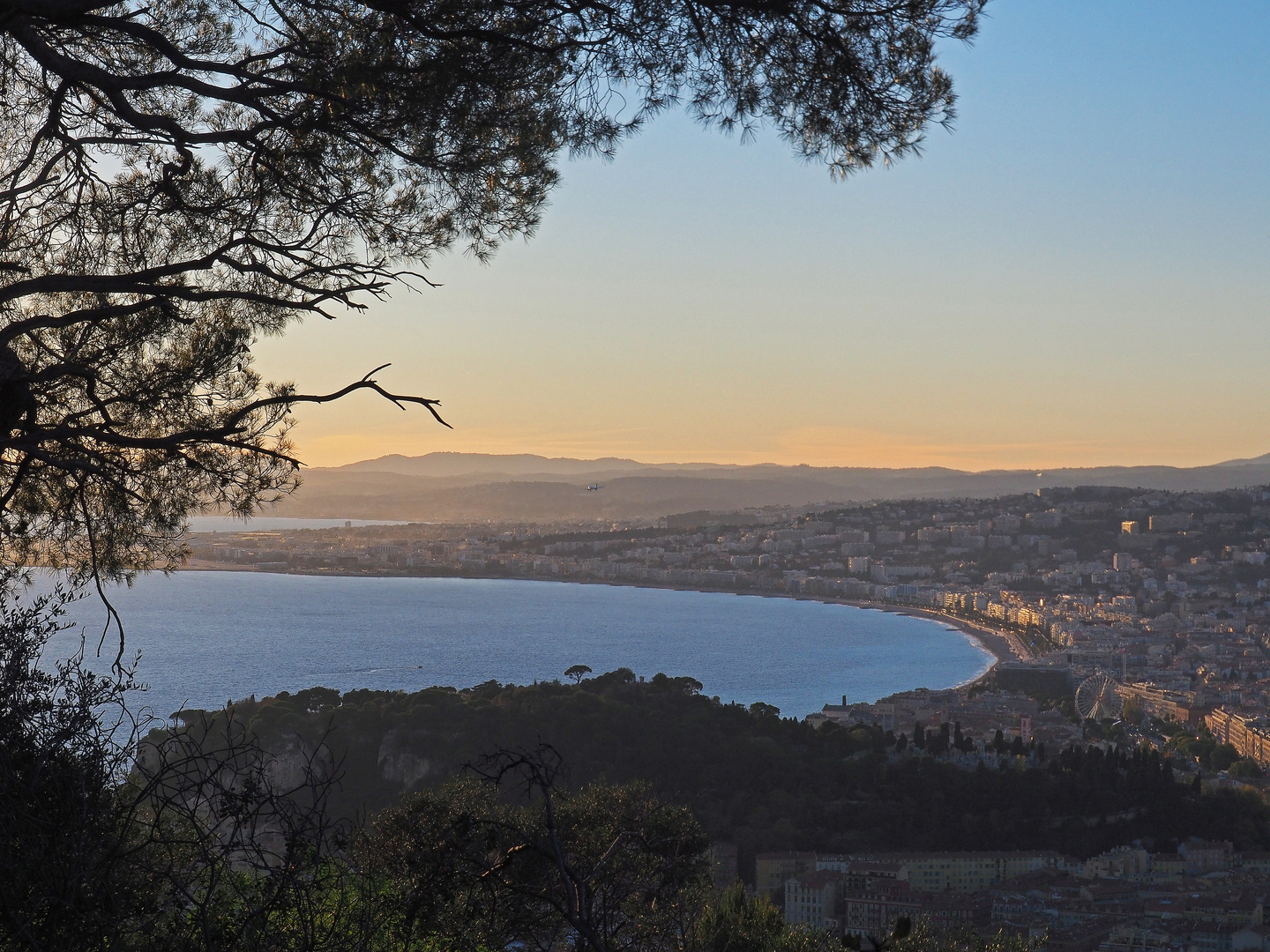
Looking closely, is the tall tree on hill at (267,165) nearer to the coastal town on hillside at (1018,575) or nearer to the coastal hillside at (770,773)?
the coastal hillside at (770,773)

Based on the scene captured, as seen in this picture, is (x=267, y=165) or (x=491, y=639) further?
(x=491, y=639)

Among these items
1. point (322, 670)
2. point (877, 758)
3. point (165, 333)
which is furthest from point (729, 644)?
point (165, 333)

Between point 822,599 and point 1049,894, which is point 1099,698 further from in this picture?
point 822,599

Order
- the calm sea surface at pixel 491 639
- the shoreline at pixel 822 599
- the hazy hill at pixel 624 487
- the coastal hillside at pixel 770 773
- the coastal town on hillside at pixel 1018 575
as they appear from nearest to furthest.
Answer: the coastal hillside at pixel 770 773 → the coastal town on hillside at pixel 1018 575 → the calm sea surface at pixel 491 639 → the shoreline at pixel 822 599 → the hazy hill at pixel 624 487

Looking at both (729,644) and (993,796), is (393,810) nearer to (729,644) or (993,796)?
(993,796)

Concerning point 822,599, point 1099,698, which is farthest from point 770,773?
point 822,599

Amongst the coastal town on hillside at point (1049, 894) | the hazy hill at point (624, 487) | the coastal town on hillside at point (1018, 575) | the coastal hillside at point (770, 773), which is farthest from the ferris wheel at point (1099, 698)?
the hazy hill at point (624, 487)

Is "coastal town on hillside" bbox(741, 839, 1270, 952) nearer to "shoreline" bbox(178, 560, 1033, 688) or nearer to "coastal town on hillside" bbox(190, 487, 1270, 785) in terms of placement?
"coastal town on hillside" bbox(190, 487, 1270, 785)

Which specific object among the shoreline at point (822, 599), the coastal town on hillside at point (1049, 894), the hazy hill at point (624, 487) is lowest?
the shoreline at point (822, 599)
